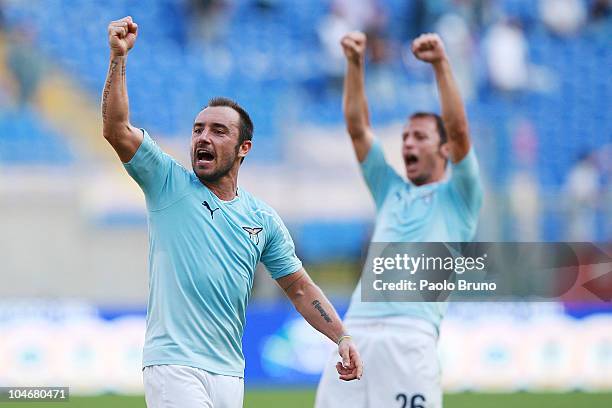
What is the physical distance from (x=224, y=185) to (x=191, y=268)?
55cm

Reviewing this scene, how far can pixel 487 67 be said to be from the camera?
56.1 feet

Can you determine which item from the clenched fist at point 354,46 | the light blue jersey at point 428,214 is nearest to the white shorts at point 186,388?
the light blue jersey at point 428,214

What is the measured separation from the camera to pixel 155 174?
18.4ft

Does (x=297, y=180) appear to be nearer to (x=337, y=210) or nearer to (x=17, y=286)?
(x=337, y=210)

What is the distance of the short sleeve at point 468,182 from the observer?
7.45 m

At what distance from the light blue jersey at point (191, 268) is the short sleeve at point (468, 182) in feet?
6.65

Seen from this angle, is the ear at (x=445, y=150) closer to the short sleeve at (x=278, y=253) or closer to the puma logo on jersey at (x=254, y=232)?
the short sleeve at (x=278, y=253)

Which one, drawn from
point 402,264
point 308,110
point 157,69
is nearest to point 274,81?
point 308,110

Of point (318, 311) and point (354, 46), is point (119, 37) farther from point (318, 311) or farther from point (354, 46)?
point (354, 46)

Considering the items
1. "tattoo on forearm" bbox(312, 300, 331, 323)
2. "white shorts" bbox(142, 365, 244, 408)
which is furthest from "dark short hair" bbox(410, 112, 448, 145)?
"white shorts" bbox(142, 365, 244, 408)

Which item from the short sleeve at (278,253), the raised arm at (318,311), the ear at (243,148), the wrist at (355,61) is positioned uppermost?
the wrist at (355,61)

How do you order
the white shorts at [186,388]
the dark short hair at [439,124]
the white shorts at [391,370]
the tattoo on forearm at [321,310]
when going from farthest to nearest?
the dark short hair at [439,124]
the white shorts at [391,370]
the tattoo on forearm at [321,310]
the white shorts at [186,388]

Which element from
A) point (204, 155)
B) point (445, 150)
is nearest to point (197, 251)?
point (204, 155)

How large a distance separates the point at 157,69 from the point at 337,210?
4.11 meters
